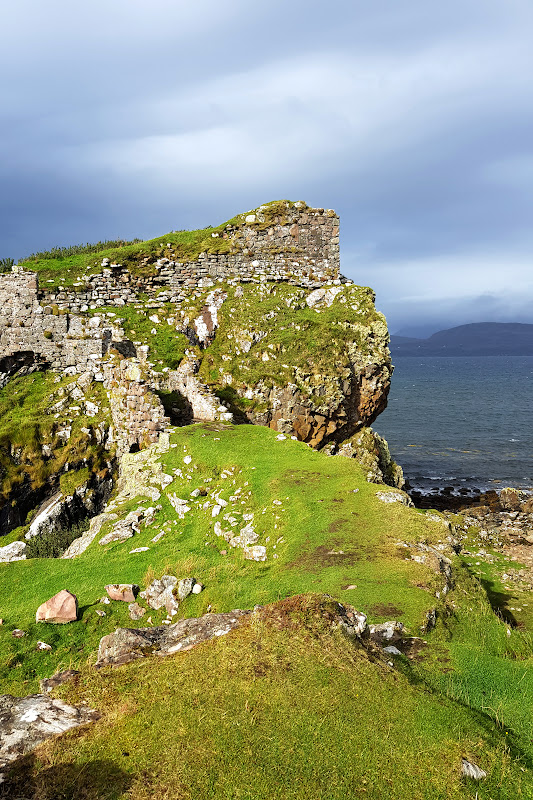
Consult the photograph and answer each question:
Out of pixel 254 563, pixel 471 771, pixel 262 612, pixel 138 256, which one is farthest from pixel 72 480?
pixel 471 771

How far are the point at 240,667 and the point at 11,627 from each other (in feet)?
27.4

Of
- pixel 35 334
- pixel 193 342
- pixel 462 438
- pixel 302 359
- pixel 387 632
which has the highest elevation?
pixel 35 334

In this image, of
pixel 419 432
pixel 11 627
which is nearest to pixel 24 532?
pixel 11 627

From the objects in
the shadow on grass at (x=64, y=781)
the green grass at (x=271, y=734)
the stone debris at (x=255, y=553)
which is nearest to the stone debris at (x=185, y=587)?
the stone debris at (x=255, y=553)

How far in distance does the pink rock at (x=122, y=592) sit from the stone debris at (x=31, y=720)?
6.67 meters

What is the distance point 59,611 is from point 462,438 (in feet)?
236

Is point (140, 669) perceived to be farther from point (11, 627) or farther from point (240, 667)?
point (11, 627)

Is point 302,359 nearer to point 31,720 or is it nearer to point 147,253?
Answer: point 147,253

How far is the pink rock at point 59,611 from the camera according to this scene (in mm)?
11750

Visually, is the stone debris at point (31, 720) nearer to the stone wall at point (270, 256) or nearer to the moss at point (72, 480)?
the moss at point (72, 480)

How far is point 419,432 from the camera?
3135 inches

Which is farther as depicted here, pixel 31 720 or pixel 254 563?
pixel 254 563

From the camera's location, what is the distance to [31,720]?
216 inches

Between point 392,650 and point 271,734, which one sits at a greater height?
point 271,734
